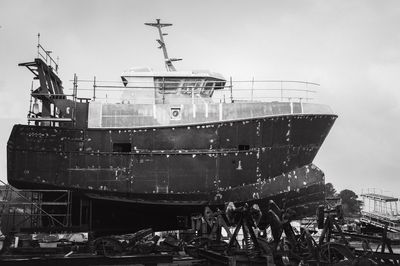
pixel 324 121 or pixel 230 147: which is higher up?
pixel 324 121

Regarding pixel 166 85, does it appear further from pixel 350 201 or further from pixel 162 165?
pixel 350 201

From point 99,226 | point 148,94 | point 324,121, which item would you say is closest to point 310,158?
point 324,121

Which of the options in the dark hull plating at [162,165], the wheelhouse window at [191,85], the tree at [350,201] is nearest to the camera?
the dark hull plating at [162,165]

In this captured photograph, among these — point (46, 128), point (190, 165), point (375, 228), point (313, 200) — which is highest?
point (46, 128)

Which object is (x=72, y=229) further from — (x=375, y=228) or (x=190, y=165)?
(x=375, y=228)

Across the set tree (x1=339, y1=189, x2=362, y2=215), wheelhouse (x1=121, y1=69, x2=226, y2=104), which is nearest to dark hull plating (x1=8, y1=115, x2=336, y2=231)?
wheelhouse (x1=121, y1=69, x2=226, y2=104)

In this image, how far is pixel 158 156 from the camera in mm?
14531

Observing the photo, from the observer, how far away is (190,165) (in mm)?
14586

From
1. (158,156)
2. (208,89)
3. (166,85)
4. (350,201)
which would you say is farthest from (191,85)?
(350,201)

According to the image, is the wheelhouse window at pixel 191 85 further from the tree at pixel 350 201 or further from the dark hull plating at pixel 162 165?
Answer: the tree at pixel 350 201

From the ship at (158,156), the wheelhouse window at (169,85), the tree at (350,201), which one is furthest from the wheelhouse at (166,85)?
the tree at (350,201)

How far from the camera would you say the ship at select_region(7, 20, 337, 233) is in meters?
14.3

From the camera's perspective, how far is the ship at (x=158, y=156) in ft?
46.8

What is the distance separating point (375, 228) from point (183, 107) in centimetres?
1843
